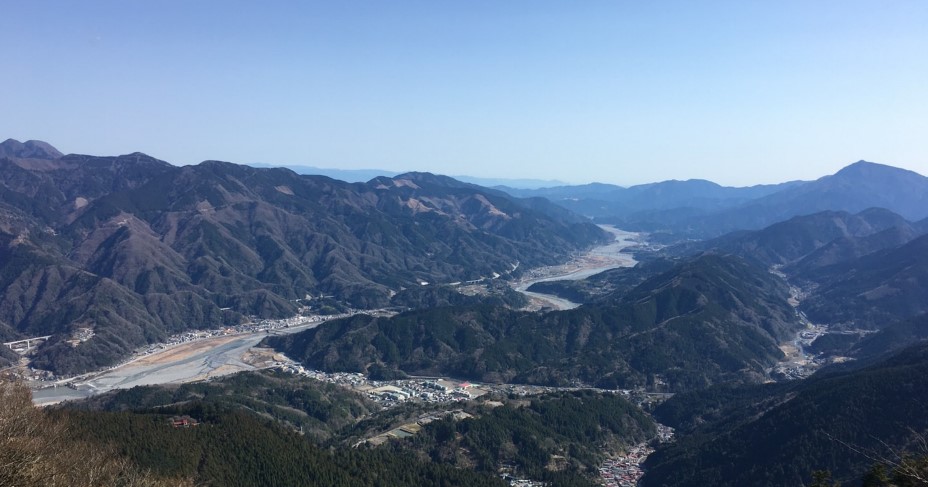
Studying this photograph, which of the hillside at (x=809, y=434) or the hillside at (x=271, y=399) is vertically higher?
the hillside at (x=809, y=434)

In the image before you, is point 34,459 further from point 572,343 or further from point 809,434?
point 572,343

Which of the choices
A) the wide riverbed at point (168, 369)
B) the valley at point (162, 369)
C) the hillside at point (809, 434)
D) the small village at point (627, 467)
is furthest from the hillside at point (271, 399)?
the hillside at point (809, 434)

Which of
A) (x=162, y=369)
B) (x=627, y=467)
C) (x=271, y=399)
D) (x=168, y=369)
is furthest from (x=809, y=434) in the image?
(x=162, y=369)

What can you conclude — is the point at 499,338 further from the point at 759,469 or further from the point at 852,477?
the point at 852,477

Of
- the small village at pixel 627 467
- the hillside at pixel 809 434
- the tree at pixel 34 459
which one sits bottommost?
the small village at pixel 627 467

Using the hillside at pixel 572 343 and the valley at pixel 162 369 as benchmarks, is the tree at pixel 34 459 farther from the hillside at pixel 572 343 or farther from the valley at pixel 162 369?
the hillside at pixel 572 343

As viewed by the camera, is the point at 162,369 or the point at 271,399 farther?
the point at 162,369

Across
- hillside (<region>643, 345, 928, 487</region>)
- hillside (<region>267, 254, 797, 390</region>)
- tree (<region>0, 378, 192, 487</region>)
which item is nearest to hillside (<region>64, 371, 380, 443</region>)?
hillside (<region>267, 254, 797, 390</region>)
